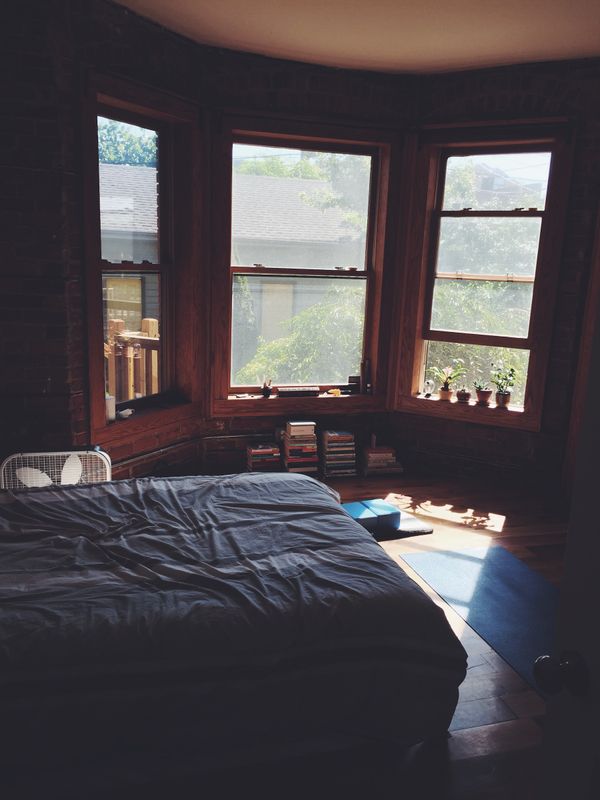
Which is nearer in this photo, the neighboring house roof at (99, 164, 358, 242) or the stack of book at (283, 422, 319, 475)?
the neighboring house roof at (99, 164, 358, 242)

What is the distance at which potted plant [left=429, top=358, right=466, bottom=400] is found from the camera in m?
5.10

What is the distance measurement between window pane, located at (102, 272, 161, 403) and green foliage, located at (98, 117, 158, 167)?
721 millimetres

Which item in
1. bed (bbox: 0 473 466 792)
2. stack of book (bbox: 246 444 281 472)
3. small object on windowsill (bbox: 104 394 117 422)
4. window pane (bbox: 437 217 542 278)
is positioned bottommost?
stack of book (bbox: 246 444 281 472)

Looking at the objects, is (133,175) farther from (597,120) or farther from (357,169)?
(597,120)

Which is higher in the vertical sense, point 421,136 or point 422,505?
point 421,136

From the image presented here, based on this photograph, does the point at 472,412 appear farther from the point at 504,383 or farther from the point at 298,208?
the point at 298,208

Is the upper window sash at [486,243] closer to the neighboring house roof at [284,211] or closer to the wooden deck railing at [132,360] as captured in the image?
the neighboring house roof at [284,211]

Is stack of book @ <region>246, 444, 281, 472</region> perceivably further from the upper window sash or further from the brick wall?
the upper window sash

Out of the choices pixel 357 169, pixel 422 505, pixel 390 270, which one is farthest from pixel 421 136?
pixel 422 505

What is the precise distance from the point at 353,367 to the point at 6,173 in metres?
2.94

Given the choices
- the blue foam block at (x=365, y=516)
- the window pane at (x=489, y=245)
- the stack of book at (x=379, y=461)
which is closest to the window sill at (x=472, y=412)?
the stack of book at (x=379, y=461)

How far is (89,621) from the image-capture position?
1.93 metres

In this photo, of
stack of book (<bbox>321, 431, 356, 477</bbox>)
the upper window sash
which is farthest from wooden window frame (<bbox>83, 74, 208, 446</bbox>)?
the upper window sash

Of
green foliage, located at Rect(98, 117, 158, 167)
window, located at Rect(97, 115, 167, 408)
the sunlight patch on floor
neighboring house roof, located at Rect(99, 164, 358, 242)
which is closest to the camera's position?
green foliage, located at Rect(98, 117, 158, 167)
